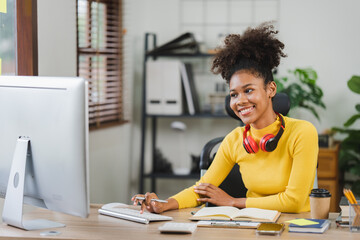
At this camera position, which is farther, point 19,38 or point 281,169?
point 19,38

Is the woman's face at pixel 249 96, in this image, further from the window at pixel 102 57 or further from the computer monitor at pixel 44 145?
the window at pixel 102 57

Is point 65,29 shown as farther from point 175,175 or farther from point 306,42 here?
point 306,42

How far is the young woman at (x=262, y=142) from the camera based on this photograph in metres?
2.06

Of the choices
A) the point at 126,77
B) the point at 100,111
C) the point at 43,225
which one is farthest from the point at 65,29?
the point at 43,225

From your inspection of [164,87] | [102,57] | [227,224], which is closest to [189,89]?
[164,87]

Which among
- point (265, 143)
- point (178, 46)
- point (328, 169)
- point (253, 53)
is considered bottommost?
point (328, 169)

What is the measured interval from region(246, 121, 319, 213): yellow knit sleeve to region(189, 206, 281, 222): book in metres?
0.07

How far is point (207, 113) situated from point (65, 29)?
149 cm

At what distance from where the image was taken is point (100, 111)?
420 centimetres

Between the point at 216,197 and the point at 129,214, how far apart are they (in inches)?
14.4

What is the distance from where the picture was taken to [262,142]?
2.11 meters

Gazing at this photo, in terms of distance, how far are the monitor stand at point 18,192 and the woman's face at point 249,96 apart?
0.78 meters

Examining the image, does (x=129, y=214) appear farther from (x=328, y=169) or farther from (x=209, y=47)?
(x=209, y=47)

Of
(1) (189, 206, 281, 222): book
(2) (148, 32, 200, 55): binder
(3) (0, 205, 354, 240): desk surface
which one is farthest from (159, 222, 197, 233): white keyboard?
(2) (148, 32, 200, 55): binder
